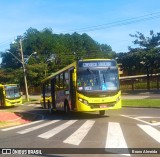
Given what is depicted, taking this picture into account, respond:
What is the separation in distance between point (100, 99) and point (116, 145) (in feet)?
29.5

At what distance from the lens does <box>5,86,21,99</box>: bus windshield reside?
1667 inches

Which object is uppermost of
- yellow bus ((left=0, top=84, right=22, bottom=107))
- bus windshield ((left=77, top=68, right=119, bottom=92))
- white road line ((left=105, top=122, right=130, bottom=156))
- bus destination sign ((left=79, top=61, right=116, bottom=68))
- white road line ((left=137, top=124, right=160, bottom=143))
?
bus destination sign ((left=79, top=61, right=116, bottom=68))

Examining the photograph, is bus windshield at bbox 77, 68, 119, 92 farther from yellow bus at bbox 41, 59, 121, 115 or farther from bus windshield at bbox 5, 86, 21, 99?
bus windshield at bbox 5, 86, 21, 99

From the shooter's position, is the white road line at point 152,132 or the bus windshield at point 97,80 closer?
the white road line at point 152,132

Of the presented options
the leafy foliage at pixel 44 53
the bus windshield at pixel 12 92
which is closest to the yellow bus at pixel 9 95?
the bus windshield at pixel 12 92

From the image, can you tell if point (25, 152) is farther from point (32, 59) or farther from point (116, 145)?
point (32, 59)

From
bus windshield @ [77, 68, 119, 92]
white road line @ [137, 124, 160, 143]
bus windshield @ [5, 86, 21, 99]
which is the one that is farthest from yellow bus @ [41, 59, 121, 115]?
bus windshield @ [5, 86, 21, 99]

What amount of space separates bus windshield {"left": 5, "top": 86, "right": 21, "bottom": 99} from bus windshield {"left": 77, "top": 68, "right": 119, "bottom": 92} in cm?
2402

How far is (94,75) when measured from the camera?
64.8 feet

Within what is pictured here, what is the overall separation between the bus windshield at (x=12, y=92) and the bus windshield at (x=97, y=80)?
Answer: 78.8 feet

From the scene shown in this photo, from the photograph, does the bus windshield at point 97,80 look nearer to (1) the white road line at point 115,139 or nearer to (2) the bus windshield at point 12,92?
(1) the white road line at point 115,139

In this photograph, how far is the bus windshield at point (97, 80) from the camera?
19.6 meters

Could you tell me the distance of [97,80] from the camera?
19.7 m

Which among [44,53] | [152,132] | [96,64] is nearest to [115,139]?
[152,132]
